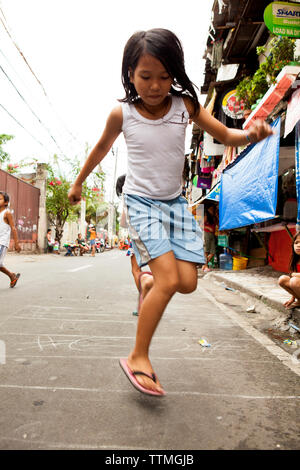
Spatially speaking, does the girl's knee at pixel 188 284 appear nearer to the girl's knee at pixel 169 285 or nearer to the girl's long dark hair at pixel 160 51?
the girl's knee at pixel 169 285

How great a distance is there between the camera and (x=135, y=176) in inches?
83.9

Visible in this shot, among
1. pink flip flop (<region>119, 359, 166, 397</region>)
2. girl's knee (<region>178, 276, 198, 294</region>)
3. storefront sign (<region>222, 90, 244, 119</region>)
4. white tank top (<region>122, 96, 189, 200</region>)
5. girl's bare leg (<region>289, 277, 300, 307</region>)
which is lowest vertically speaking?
pink flip flop (<region>119, 359, 166, 397</region>)

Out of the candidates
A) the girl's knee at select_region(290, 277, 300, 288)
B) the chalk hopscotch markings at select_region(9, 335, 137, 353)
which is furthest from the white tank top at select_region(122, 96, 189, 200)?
the girl's knee at select_region(290, 277, 300, 288)

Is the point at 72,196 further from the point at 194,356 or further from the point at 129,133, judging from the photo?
the point at 194,356

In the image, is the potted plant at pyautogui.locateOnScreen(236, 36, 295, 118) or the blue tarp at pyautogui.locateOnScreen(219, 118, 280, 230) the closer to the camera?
the blue tarp at pyautogui.locateOnScreen(219, 118, 280, 230)

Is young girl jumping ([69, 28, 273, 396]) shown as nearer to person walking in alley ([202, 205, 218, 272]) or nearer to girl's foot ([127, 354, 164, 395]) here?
girl's foot ([127, 354, 164, 395])

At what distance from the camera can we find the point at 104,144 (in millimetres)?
2186

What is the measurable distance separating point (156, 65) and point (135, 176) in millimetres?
592

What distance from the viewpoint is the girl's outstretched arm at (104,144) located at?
2092mm


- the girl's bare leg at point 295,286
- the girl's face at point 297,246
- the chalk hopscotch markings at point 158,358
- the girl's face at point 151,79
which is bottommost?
the chalk hopscotch markings at point 158,358

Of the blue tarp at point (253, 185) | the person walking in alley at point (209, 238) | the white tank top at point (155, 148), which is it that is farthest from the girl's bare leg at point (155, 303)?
the person walking in alley at point (209, 238)

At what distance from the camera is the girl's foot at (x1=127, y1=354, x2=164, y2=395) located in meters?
1.83

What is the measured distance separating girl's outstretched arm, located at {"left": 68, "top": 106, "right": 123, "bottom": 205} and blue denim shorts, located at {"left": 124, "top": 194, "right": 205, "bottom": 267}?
0.31 meters

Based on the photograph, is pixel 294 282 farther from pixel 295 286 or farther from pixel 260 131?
pixel 260 131
